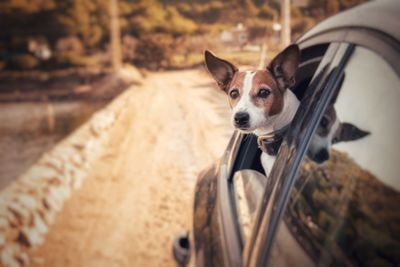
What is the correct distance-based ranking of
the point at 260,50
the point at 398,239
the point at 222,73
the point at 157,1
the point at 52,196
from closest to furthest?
the point at 398,239 < the point at 222,73 < the point at 260,50 < the point at 52,196 < the point at 157,1

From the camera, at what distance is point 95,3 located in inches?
276

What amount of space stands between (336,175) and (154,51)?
5.34 metres

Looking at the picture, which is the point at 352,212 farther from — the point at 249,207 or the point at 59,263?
the point at 59,263

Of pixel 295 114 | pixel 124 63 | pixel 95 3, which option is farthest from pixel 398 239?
pixel 95 3

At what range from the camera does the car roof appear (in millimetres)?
730

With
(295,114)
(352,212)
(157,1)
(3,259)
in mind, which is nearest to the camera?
(352,212)

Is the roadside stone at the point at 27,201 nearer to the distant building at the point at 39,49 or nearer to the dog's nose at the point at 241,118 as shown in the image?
the dog's nose at the point at 241,118

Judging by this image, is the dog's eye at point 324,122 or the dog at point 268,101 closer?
the dog's eye at point 324,122

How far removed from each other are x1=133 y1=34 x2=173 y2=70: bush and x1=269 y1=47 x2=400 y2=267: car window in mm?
4611

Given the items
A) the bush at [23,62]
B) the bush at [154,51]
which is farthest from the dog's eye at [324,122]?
the bush at [23,62]

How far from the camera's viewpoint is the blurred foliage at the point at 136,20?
10.9 ft

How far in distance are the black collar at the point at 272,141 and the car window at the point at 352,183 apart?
0.25 metres

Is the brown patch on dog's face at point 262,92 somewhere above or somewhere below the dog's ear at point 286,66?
below

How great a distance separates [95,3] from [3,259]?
196 inches
